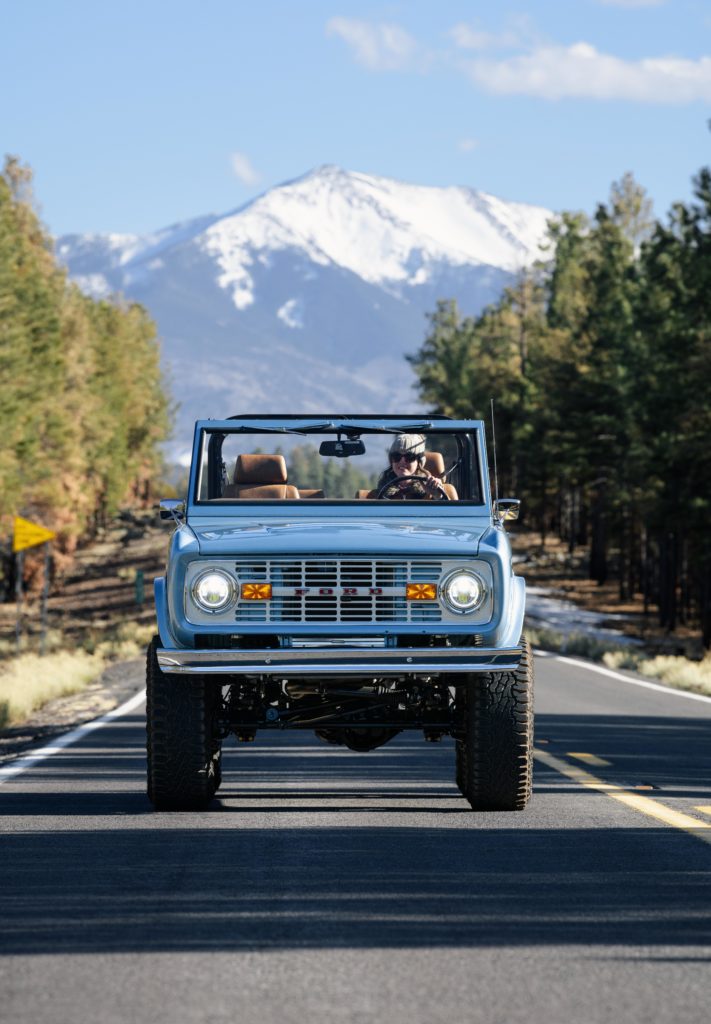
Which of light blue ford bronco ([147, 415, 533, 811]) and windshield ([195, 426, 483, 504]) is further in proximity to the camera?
windshield ([195, 426, 483, 504])

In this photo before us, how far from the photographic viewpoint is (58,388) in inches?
3125

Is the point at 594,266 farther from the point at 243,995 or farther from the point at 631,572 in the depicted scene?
the point at 243,995

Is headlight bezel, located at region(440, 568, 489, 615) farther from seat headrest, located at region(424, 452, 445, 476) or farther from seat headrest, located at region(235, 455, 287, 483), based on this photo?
seat headrest, located at region(235, 455, 287, 483)

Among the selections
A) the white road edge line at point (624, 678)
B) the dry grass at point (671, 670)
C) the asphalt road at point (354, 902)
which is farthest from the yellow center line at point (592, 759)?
the dry grass at point (671, 670)

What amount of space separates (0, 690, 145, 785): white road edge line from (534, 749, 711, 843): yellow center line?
404 cm

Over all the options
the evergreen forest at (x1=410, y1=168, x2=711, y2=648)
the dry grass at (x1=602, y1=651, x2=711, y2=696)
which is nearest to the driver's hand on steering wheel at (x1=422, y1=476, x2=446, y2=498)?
the dry grass at (x1=602, y1=651, x2=711, y2=696)

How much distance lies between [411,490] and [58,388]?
68830 mm

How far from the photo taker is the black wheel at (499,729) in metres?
10.7

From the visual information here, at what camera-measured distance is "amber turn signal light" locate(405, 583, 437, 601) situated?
1053 cm

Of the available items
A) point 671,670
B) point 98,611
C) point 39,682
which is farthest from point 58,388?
point 39,682

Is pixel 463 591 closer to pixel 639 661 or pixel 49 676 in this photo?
pixel 49 676

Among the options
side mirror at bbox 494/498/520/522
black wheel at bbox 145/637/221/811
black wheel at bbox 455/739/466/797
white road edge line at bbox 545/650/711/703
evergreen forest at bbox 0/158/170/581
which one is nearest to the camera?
black wheel at bbox 145/637/221/811

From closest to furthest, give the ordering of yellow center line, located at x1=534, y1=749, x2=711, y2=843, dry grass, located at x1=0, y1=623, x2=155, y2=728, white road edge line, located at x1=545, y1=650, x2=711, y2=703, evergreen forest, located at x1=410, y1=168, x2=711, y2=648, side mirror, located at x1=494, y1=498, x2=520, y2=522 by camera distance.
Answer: yellow center line, located at x1=534, y1=749, x2=711, y2=843, side mirror, located at x1=494, y1=498, x2=520, y2=522, dry grass, located at x1=0, y1=623, x2=155, y2=728, white road edge line, located at x1=545, y1=650, x2=711, y2=703, evergreen forest, located at x1=410, y1=168, x2=711, y2=648

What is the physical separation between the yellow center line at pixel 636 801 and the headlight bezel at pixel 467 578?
5.40 feet
